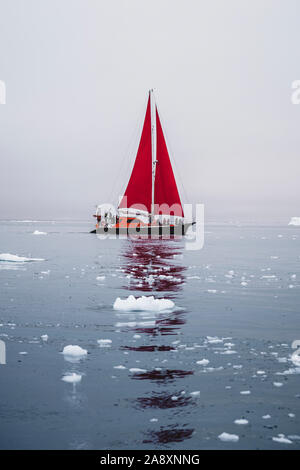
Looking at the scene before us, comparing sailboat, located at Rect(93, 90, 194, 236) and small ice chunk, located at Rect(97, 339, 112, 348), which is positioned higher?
sailboat, located at Rect(93, 90, 194, 236)

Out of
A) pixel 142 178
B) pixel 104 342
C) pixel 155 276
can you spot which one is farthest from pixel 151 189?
pixel 104 342

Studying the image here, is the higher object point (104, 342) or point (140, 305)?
point (140, 305)

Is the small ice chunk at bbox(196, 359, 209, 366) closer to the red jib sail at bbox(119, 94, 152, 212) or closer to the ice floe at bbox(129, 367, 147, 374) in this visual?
the ice floe at bbox(129, 367, 147, 374)

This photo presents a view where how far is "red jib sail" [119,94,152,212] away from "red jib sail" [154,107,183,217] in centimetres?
109

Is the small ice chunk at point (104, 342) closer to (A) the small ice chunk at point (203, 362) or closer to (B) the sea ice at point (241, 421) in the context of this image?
(A) the small ice chunk at point (203, 362)

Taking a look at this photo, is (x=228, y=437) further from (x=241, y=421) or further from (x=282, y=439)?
(x=282, y=439)

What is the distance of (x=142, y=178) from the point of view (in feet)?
182

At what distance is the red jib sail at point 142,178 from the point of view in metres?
54.9

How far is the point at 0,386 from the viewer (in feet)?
19.6

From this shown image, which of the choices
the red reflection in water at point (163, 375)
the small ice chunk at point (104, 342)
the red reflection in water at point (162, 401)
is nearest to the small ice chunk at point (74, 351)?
the small ice chunk at point (104, 342)

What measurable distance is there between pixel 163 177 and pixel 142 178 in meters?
2.60

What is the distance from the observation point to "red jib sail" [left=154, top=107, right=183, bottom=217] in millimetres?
55406

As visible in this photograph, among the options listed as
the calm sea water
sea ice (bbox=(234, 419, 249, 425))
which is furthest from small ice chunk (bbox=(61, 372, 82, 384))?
sea ice (bbox=(234, 419, 249, 425))
